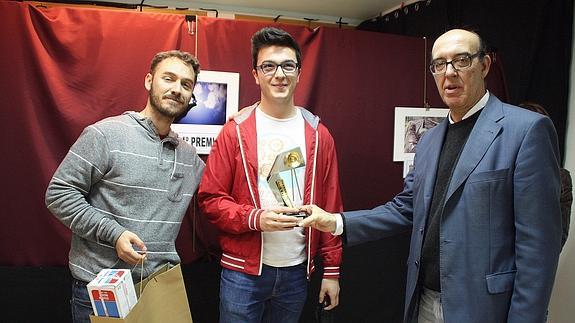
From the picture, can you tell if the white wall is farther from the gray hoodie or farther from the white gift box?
the white gift box

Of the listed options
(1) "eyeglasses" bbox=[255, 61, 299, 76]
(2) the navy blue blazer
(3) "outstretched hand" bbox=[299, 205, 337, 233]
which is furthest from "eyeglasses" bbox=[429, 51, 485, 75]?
(3) "outstretched hand" bbox=[299, 205, 337, 233]

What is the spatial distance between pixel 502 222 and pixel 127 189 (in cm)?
122

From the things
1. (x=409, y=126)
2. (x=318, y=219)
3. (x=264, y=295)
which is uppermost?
(x=409, y=126)

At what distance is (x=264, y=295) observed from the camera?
1473mm

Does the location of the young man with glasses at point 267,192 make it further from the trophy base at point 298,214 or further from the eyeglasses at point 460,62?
the eyeglasses at point 460,62

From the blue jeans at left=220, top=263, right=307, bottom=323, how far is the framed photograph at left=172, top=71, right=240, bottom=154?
78 cm

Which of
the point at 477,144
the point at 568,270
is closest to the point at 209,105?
the point at 477,144

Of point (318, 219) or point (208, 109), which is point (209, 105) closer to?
point (208, 109)

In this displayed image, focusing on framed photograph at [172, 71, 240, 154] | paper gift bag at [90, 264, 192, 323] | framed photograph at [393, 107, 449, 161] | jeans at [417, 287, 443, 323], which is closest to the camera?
paper gift bag at [90, 264, 192, 323]

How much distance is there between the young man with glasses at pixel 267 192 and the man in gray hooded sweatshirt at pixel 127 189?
→ 0.52 ft

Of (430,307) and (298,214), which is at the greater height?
(298,214)

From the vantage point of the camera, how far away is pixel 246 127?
1.51m

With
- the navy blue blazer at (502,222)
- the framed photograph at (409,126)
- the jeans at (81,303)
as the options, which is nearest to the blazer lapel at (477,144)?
the navy blue blazer at (502,222)

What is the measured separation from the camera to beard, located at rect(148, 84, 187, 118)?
1.52 m
